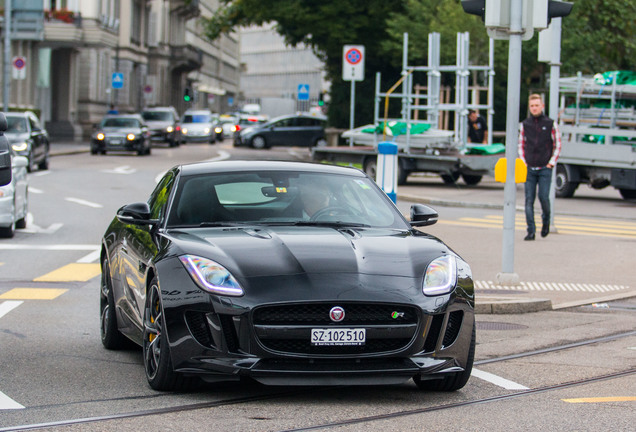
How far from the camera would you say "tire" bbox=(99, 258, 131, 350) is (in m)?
8.05

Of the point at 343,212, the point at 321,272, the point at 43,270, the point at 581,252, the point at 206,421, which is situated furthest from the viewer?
the point at 581,252

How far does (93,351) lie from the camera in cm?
805

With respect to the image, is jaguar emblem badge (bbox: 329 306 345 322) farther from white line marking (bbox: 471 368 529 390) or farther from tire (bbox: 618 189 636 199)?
tire (bbox: 618 189 636 199)

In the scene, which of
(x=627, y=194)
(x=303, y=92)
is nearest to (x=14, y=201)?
(x=627, y=194)

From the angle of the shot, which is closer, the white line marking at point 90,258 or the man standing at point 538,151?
the white line marking at point 90,258

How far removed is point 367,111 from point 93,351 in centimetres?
3811

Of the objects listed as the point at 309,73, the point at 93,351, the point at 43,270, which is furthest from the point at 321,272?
the point at 309,73

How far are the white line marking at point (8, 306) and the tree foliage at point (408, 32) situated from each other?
2620 cm

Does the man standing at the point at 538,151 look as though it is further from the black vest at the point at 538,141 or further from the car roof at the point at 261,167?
the car roof at the point at 261,167

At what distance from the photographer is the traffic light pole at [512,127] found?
1102 cm

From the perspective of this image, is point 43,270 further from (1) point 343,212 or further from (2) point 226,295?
(2) point 226,295

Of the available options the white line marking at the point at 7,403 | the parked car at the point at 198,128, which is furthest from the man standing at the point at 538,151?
the parked car at the point at 198,128

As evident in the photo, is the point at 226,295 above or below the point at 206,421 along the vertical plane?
above

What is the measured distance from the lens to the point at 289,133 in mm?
54969
